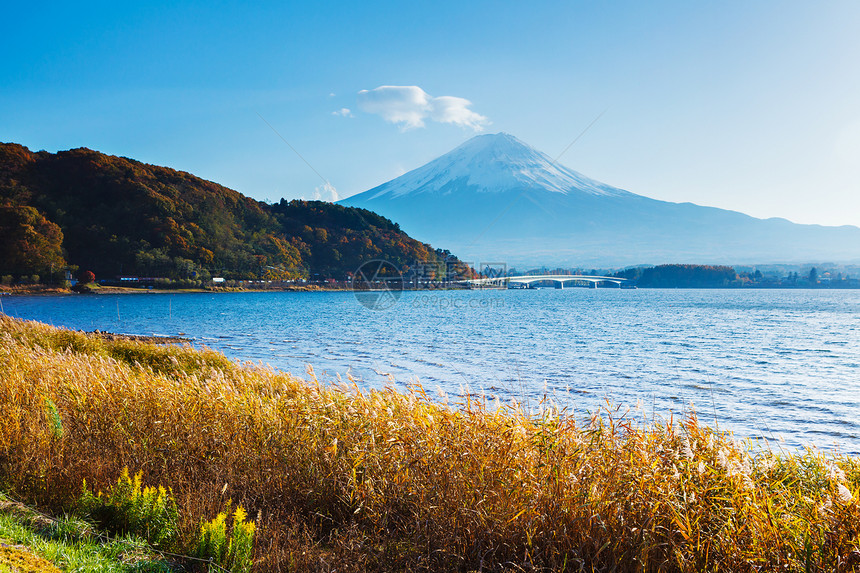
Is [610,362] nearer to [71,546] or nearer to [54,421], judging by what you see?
[54,421]

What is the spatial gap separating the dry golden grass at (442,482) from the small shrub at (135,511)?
0.16m

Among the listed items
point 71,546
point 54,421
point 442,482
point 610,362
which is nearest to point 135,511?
point 71,546

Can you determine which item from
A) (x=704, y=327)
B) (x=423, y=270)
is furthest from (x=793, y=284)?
(x=704, y=327)

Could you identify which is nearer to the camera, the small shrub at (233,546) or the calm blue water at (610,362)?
the small shrub at (233,546)

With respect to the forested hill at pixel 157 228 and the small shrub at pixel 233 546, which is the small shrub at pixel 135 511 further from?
the forested hill at pixel 157 228

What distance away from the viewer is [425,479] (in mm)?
4500

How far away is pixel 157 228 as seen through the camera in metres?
102

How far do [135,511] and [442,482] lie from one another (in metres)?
2.50

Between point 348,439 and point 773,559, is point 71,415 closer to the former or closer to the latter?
point 348,439

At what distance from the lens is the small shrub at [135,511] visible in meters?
3.89

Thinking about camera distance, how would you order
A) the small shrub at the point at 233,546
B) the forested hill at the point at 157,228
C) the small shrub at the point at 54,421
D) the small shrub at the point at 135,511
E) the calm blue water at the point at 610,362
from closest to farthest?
the small shrub at the point at 233,546 < the small shrub at the point at 135,511 < the small shrub at the point at 54,421 < the calm blue water at the point at 610,362 < the forested hill at the point at 157,228

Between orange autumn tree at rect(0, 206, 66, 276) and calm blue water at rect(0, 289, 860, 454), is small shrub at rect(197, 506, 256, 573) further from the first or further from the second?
A: orange autumn tree at rect(0, 206, 66, 276)

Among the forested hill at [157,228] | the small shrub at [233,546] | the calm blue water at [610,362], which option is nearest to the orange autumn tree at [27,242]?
the forested hill at [157,228]

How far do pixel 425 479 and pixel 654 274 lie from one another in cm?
21518
